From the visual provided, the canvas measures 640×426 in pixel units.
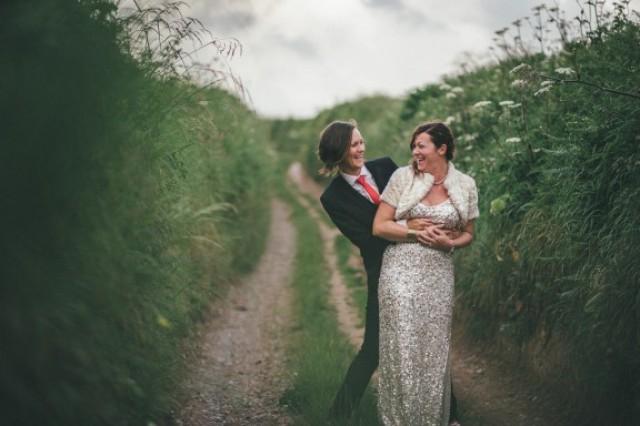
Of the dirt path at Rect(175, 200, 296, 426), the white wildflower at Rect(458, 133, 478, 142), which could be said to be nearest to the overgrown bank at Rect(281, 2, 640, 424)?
the white wildflower at Rect(458, 133, 478, 142)

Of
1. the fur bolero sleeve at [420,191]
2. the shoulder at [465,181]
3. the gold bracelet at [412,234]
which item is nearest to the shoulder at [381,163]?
the fur bolero sleeve at [420,191]

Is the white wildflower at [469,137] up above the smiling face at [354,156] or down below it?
above

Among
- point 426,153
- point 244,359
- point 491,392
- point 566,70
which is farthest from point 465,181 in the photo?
point 244,359

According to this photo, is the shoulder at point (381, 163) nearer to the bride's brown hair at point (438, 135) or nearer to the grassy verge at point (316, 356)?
the bride's brown hair at point (438, 135)

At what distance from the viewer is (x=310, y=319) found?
7.70 meters

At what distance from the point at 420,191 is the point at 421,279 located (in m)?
0.61

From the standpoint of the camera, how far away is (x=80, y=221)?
9.91 feet

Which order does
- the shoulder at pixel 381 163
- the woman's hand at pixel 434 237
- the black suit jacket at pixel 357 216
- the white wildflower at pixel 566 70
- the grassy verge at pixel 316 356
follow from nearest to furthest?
the woman's hand at pixel 434 237, the black suit jacket at pixel 357 216, the shoulder at pixel 381 163, the grassy verge at pixel 316 356, the white wildflower at pixel 566 70

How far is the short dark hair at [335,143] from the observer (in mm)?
4238

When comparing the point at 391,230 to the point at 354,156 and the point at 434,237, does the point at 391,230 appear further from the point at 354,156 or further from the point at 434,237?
the point at 354,156

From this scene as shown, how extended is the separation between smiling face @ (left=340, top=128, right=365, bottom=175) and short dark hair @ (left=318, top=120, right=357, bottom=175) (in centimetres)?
3

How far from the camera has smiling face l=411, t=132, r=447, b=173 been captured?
398cm

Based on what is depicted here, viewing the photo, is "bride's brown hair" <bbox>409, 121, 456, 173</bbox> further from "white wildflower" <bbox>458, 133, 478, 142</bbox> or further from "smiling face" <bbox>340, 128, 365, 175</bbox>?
"white wildflower" <bbox>458, 133, 478, 142</bbox>

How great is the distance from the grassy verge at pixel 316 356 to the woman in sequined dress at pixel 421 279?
0.60 m
